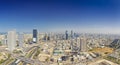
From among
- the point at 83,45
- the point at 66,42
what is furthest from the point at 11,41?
the point at 83,45

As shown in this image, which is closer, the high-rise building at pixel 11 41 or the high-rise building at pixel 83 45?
the high-rise building at pixel 83 45

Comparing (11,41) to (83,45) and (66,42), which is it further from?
(83,45)

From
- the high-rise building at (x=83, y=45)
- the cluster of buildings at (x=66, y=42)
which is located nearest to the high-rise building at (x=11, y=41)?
the cluster of buildings at (x=66, y=42)

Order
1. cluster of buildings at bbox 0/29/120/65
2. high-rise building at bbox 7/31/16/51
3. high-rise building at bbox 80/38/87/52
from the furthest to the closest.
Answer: high-rise building at bbox 7/31/16/51
high-rise building at bbox 80/38/87/52
cluster of buildings at bbox 0/29/120/65

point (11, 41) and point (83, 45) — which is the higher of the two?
point (11, 41)

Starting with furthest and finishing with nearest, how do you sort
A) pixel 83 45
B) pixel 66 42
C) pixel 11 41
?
1. pixel 66 42
2. pixel 11 41
3. pixel 83 45

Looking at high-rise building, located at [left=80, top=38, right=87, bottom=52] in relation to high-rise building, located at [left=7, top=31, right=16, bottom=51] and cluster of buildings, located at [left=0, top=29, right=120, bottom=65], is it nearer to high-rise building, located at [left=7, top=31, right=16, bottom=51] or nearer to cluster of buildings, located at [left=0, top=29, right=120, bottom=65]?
cluster of buildings, located at [left=0, top=29, right=120, bottom=65]

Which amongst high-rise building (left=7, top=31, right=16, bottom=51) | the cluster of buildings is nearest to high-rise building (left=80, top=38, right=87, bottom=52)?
the cluster of buildings

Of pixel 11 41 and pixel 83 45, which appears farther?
pixel 11 41

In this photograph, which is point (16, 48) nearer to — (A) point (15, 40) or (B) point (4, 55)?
(A) point (15, 40)

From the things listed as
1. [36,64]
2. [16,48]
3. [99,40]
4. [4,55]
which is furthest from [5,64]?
[99,40]

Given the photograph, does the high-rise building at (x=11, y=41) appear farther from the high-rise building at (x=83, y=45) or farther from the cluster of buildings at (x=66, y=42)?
the high-rise building at (x=83, y=45)

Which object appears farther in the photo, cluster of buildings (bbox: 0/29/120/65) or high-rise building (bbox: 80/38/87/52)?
high-rise building (bbox: 80/38/87/52)
